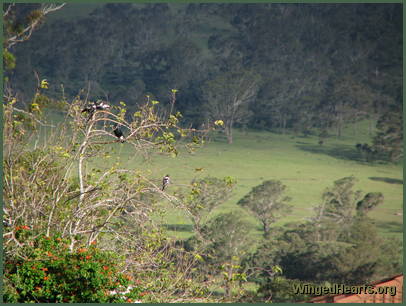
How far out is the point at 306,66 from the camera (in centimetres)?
6388

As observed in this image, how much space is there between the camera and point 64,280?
7906 millimetres

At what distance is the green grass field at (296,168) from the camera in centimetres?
3522

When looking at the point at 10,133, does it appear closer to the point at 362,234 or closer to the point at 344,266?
the point at 344,266

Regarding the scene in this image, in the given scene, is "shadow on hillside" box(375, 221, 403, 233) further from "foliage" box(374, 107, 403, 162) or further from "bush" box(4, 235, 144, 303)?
"bush" box(4, 235, 144, 303)

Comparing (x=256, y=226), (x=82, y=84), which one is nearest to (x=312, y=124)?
(x=82, y=84)

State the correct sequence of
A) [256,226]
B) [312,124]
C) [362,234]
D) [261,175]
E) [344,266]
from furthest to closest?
[312,124]
[261,175]
[256,226]
[362,234]
[344,266]

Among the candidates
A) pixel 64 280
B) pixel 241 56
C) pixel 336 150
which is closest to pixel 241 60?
pixel 241 56

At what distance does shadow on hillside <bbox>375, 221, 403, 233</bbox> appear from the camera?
1267 inches

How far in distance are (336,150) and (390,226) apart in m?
19.5

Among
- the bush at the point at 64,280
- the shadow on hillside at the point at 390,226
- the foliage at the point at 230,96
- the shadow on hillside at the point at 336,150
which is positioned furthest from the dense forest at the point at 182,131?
the shadow on hillside at the point at 390,226

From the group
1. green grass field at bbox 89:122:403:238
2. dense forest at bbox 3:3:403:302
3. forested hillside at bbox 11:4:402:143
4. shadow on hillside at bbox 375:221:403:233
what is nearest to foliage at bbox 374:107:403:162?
dense forest at bbox 3:3:403:302

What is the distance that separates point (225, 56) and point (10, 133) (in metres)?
59.7

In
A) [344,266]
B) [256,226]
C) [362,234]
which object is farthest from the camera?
[256,226]

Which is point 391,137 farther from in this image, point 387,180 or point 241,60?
point 241,60
